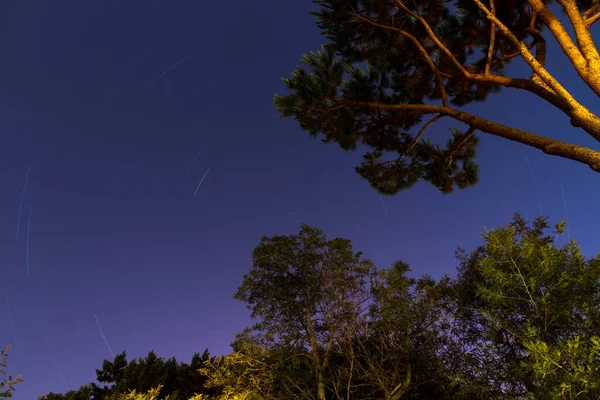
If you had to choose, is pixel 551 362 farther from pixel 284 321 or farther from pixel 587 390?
pixel 284 321

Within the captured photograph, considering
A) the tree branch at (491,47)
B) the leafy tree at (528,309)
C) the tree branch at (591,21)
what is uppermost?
the tree branch at (491,47)

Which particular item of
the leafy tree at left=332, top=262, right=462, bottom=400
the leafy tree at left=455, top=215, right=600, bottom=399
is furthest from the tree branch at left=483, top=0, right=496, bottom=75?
the leafy tree at left=332, top=262, right=462, bottom=400

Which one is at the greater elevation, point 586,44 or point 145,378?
point 586,44

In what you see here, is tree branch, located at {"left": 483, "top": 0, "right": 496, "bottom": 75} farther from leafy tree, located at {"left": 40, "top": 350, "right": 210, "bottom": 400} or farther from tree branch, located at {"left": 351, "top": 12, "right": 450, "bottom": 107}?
leafy tree, located at {"left": 40, "top": 350, "right": 210, "bottom": 400}

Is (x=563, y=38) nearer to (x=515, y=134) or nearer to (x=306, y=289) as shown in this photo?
(x=515, y=134)

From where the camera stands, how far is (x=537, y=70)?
21.9 ft

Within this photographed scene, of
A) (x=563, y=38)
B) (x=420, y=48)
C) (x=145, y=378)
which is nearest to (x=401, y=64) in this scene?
(x=420, y=48)

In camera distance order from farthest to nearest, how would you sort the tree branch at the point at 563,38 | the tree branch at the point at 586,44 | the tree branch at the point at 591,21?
1. the tree branch at the point at 591,21
2. the tree branch at the point at 563,38
3. the tree branch at the point at 586,44

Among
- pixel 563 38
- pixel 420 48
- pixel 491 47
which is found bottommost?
pixel 563 38

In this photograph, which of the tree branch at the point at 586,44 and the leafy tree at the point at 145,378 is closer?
the tree branch at the point at 586,44

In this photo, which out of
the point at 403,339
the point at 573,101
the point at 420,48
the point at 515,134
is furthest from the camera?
the point at 403,339

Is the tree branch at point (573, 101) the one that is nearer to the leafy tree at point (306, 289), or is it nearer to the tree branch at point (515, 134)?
the tree branch at point (515, 134)

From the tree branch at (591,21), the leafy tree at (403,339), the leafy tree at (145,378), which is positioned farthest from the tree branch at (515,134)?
the leafy tree at (145,378)

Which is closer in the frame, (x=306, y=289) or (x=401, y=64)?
(x=401, y=64)
